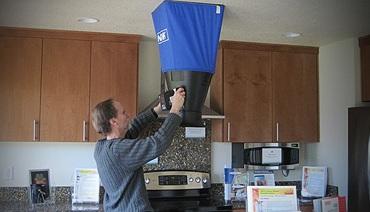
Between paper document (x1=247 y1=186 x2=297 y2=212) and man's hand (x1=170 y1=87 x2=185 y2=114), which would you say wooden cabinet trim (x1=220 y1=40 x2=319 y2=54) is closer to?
paper document (x1=247 y1=186 x2=297 y2=212)

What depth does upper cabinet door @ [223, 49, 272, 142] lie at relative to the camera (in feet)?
12.5

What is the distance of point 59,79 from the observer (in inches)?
135

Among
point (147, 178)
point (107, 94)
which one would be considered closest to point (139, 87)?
point (107, 94)

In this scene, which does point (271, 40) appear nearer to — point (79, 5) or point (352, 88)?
point (352, 88)

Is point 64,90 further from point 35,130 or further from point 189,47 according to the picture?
point 189,47

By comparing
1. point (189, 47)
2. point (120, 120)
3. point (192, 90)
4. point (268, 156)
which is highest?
point (189, 47)

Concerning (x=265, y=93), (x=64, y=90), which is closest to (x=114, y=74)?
(x=64, y=90)

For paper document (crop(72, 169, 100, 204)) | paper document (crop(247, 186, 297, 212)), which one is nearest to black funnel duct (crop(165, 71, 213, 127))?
paper document (crop(247, 186, 297, 212))

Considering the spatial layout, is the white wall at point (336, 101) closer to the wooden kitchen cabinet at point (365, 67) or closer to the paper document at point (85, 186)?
the wooden kitchen cabinet at point (365, 67)

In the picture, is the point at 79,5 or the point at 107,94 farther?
the point at 107,94

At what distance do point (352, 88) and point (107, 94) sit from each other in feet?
6.85

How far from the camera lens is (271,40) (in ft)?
12.6

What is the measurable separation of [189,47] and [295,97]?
7.03ft

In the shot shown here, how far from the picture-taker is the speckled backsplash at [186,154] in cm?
387
